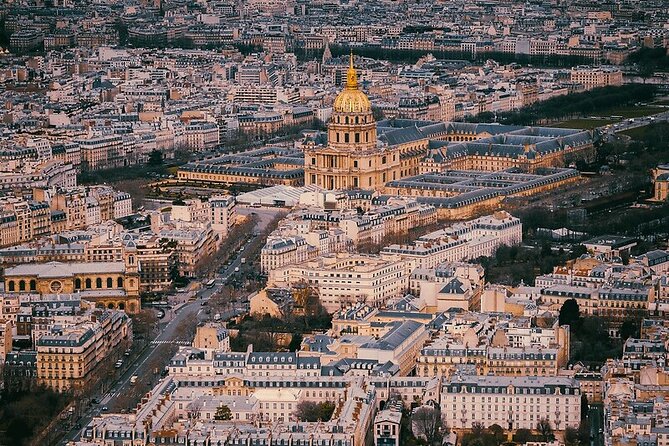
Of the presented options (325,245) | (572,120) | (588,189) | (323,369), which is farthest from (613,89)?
(323,369)

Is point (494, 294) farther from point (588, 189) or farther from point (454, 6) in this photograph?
point (454, 6)

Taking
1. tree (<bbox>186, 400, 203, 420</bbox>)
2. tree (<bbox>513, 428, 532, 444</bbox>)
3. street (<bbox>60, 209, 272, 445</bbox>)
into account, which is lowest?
tree (<bbox>513, 428, 532, 444</bbox>)

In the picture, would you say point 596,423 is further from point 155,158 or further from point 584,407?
point 155,158

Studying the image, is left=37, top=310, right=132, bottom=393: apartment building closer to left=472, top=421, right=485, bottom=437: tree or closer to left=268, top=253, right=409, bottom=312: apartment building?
left=268, top=253, right=409, bottom=312: apartment building

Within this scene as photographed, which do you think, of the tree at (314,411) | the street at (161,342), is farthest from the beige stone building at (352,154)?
the tree at (314,411)

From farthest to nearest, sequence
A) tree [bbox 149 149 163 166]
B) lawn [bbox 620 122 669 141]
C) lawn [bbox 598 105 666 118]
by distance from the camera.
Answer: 1. lawn [bbox 598 105 666 118]
2. lawn [bbox 620 122 669 141]
3. tree [bbox 149 149 163 166]

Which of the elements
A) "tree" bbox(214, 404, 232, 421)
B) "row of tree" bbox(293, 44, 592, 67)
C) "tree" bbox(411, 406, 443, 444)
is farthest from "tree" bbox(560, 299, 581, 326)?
"row of tree" bbox(293, 44, 592, 67)

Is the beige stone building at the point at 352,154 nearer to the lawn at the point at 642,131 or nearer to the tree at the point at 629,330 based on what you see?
the lawn at the point at 642,131

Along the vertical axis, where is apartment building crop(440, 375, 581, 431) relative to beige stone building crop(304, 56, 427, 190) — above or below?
below
